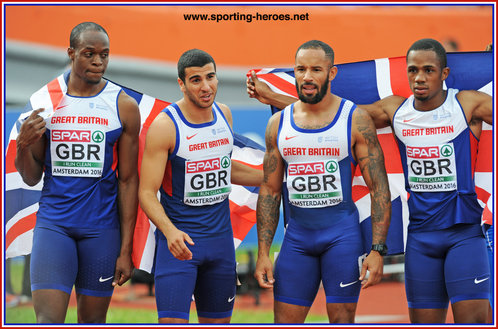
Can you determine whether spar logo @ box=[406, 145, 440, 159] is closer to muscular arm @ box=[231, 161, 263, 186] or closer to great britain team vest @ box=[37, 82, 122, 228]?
muscular arm @ box=[231, 161, 263, 186]

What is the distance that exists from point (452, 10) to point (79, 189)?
10.7m

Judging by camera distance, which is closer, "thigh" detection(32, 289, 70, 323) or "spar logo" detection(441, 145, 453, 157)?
"thigh" detection(32, 289, 70, 323)

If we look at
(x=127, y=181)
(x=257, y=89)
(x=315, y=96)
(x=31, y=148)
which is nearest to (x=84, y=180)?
(x=127, y=181)

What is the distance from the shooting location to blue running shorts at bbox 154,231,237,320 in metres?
5.56

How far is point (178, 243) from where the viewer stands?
533cm

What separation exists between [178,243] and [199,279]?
58cm

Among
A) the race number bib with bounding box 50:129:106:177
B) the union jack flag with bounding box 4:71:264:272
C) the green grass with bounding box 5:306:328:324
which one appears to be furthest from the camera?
the green grass with bounding box 5:306:328:324

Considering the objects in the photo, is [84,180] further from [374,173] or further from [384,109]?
[384,109]

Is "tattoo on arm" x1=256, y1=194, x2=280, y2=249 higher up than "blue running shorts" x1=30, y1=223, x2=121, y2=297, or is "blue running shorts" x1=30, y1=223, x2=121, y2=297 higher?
"tattoo on arm" x1=256, y1=194, x2=280, y2=249

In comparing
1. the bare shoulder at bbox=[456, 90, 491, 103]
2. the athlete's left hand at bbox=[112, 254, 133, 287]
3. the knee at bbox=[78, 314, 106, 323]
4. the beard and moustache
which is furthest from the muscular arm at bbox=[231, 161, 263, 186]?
the bare shoulder at bbox=[456, 90, 491, 103]

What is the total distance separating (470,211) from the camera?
226 inches

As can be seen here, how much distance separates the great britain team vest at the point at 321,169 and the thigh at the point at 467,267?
877 mm

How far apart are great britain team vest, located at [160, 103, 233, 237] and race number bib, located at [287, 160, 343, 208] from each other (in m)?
0.60

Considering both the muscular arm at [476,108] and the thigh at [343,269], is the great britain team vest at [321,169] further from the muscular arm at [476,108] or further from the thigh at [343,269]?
the muscular arm at [476,108]
